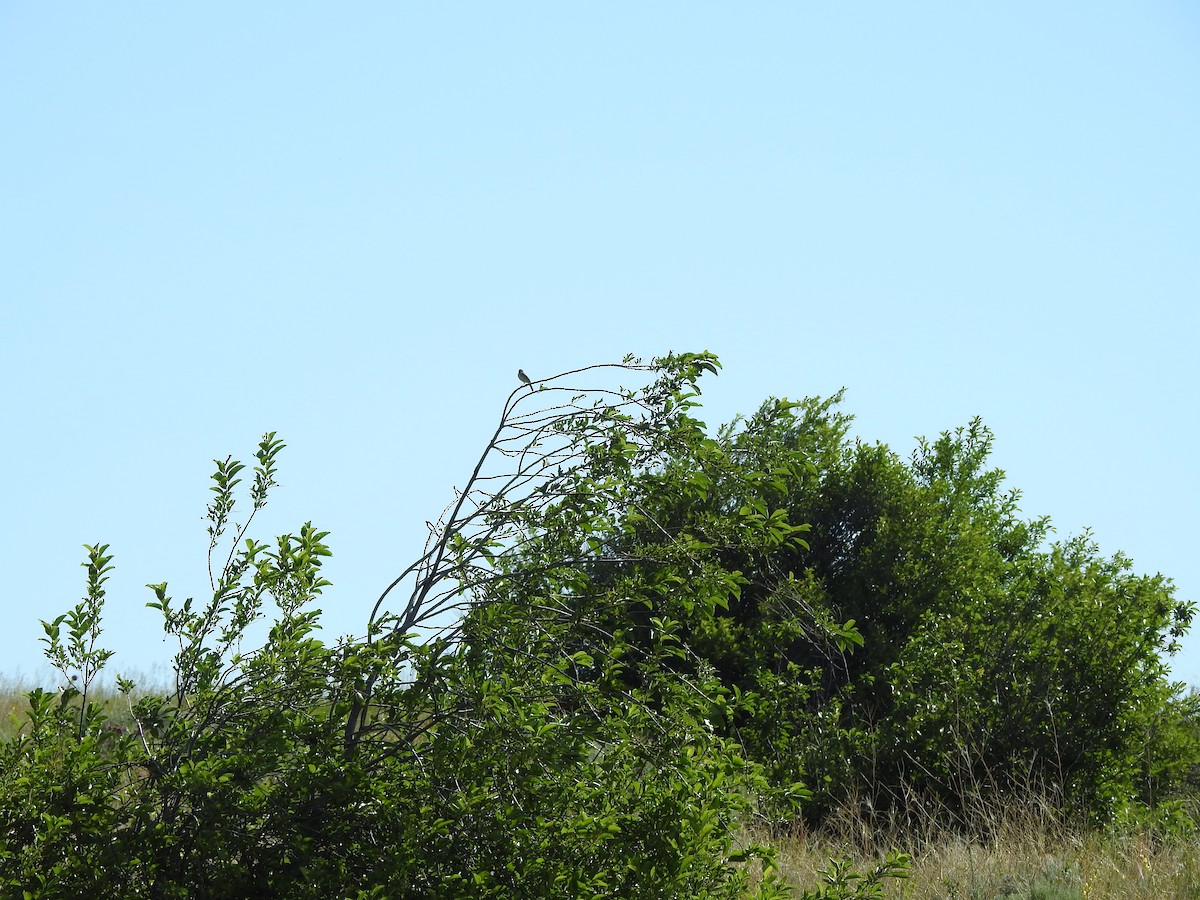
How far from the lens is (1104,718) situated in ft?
31.8

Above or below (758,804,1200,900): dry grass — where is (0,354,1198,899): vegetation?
above

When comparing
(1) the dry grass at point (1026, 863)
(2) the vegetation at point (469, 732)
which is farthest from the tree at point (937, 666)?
(2) the vegetation at point (469, 732)

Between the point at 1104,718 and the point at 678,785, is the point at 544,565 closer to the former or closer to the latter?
the point at 678,785

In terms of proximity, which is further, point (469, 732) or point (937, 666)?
point (937, 666)

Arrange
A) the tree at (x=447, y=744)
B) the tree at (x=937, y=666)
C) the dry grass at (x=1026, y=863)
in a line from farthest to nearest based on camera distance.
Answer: the tree at (x=937, y=666) < the dry grass at (x=1026, y=863) < the tree at (x=447, y=744)

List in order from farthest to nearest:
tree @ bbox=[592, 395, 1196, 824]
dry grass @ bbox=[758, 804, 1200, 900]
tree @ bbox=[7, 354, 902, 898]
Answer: tree @ bbox=[592, 395, 1196, 824], dry grass @ bbox=[758, 804, 1200, 900], tree @ bbox=[7, 354, 902, 898]

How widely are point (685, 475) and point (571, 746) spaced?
1262 mm

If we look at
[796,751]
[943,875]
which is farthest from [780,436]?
[943,875]

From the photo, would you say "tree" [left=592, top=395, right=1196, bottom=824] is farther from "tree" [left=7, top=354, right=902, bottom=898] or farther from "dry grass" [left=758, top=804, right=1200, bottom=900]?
"tree" [left=7, top=354, right=902, bottom=898]

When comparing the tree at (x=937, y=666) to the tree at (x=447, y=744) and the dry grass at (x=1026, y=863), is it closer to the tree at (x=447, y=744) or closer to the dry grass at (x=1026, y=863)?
the dry grass at (x=1026, y=863)

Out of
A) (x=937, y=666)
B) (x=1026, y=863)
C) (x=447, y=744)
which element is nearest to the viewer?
(x=447, y=744)

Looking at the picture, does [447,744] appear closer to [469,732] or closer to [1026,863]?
[469,732]

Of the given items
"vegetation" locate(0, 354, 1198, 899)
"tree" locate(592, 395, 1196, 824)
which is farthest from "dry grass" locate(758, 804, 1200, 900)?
"vegetation" locate(0, 354, 1198, 899)

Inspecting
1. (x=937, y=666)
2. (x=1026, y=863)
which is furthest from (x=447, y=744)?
(x=937, y=666)
